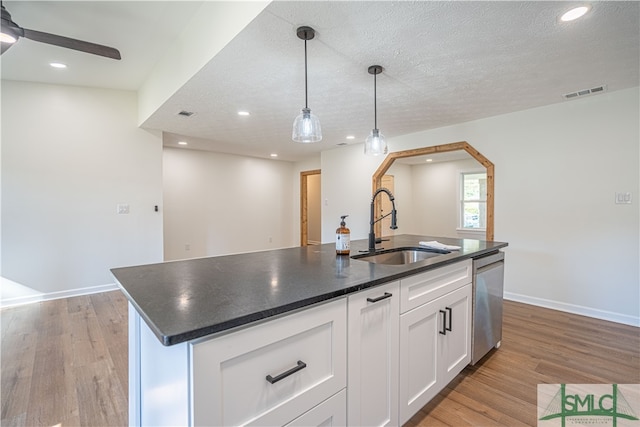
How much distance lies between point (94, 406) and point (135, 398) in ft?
2.38

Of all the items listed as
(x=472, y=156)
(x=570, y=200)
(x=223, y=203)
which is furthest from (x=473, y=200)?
(x=223, y=203)

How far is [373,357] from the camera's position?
130cm

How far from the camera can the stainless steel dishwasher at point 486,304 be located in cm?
207

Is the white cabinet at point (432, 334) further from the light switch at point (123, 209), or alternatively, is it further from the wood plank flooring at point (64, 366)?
the light switch at point (123, 209)

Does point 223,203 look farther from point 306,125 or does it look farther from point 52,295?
point 306,125

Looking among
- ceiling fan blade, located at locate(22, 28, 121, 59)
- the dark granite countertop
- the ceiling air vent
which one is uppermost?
ceiling fan blade, located at locate(22, 28, 121, 59)

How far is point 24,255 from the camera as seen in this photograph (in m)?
3.57

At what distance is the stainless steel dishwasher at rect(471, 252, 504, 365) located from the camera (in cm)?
207

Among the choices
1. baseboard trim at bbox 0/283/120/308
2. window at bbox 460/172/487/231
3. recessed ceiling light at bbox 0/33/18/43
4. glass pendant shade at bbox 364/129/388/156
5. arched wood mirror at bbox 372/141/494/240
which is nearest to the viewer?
recessed ceiling light at bbox 0/33/18/43

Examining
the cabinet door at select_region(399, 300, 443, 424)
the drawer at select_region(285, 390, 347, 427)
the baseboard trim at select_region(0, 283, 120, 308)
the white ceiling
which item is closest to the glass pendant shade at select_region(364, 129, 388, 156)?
the white ceiling

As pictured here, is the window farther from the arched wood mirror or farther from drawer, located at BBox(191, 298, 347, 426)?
drawer, located at BBox(191, 298, 347, 426)

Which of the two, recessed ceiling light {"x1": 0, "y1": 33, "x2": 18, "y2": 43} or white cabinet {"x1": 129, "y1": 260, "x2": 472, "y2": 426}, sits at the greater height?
recessed ceiling light {"x1": 0, "y1": 33, "x2": 18, "y2": 43}

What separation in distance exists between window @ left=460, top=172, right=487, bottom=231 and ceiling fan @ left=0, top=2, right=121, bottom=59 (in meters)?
6.51

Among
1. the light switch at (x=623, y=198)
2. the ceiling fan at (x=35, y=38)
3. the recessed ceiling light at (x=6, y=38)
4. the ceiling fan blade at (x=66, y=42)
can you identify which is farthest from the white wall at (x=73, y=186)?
the light switch at (x=623, y=198)
